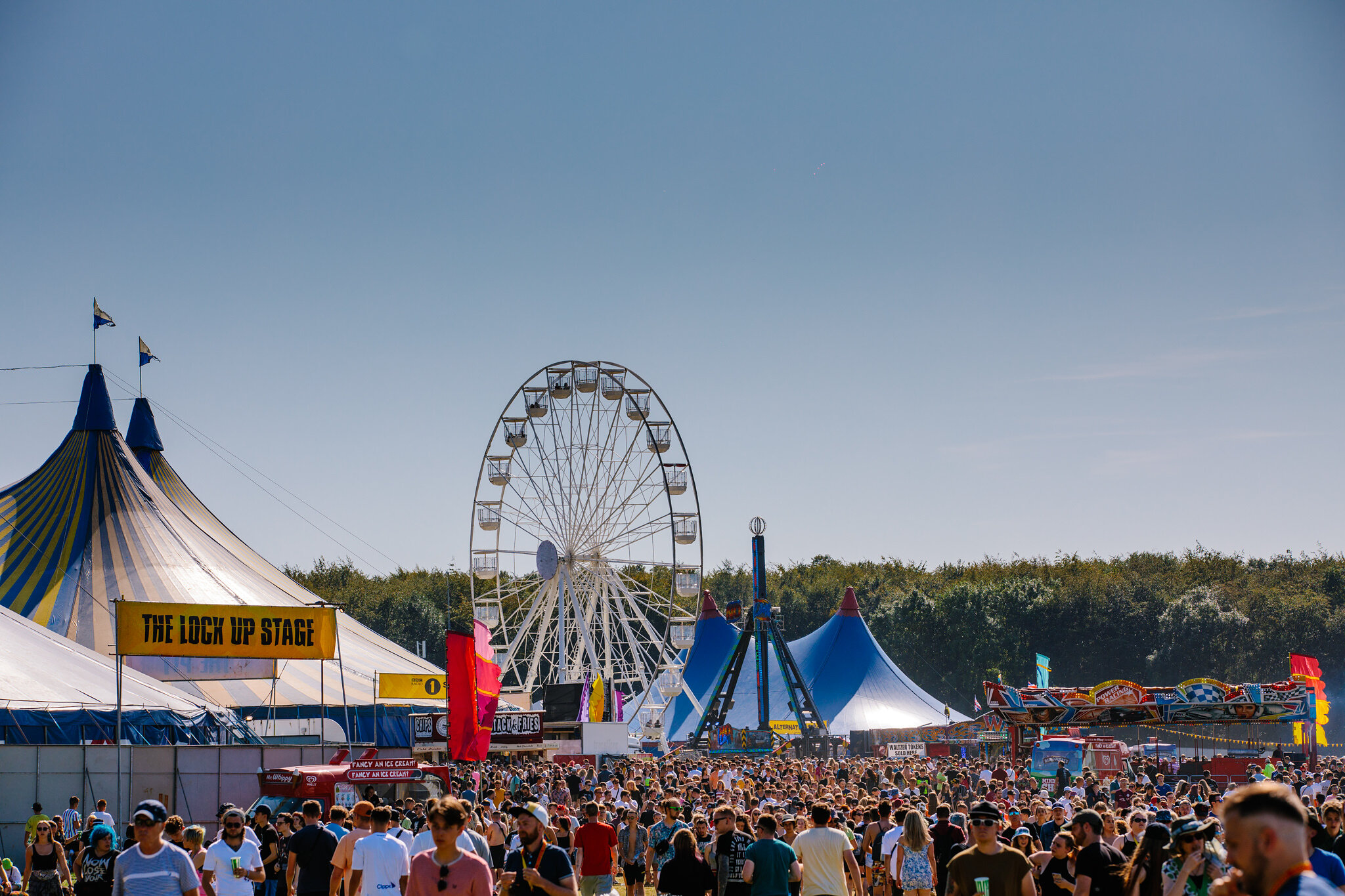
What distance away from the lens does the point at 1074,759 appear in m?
31.2

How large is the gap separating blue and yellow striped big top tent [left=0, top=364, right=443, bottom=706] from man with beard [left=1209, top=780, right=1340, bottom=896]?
87.2ft

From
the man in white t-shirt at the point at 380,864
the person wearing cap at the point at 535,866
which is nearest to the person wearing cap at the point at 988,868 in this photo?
the person wearing cap at the point at 535,866

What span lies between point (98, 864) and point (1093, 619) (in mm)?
71277

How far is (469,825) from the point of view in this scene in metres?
10.2

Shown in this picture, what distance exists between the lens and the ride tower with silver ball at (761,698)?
42.0 metres

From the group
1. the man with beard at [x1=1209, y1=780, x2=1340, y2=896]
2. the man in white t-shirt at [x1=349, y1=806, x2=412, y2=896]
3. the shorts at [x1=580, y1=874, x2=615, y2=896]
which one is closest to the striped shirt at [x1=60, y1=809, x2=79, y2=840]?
the shorts at [x1=580, y1=874, x2=615, y2=896]

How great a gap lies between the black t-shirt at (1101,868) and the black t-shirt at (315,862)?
4.99 m

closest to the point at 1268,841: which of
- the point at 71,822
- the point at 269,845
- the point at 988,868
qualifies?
the point at 988,868

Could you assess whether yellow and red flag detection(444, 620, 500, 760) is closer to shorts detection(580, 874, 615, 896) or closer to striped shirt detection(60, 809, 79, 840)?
shorts detection(580, 874, 615, 896)

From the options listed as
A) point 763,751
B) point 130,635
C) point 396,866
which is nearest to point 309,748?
point 130,635

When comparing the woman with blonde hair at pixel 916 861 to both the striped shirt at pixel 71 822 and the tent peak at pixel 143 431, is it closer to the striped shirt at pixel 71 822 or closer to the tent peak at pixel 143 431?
the striped shirt at pixel 71 822

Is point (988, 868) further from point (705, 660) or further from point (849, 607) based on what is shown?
point (705, 660)

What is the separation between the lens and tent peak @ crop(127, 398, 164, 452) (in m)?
44.4

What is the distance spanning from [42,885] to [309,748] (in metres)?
9.06
